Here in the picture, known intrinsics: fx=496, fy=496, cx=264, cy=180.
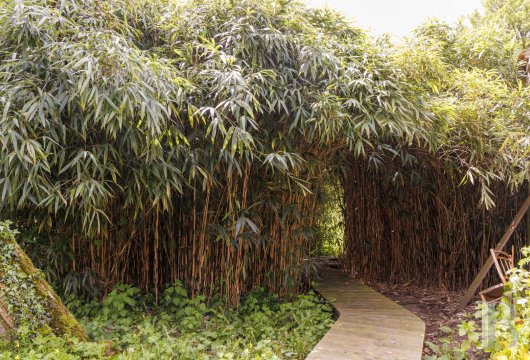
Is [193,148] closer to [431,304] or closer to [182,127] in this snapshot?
[182,127]

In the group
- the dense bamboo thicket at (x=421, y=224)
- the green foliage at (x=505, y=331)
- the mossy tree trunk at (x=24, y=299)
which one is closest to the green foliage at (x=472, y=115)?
the dense bamboo thicket at (x=421, y=224)

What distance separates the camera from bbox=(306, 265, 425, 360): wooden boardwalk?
2.64 m

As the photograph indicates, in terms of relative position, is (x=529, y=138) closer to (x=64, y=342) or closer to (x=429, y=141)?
(x=429, y=141)

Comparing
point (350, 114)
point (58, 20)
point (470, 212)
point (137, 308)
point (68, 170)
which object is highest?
point (58, 20)

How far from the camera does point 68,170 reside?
291cm

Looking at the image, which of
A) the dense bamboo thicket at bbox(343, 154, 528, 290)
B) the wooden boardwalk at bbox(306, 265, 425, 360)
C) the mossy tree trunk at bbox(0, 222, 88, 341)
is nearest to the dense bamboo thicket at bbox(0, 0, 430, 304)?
the mossy tree trunk at bbox(0, 222, 88, 341)

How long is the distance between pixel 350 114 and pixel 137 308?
2.05m

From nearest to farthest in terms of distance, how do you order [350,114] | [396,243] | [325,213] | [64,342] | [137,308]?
[64,342] < [350,114] < [137,308] < [396,243] < [325,213]

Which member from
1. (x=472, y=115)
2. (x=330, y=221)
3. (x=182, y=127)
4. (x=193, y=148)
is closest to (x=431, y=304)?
(x=472, y=115)

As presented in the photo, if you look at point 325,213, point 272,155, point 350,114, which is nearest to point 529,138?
point 350,114

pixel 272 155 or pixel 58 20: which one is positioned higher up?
pixel 58 20

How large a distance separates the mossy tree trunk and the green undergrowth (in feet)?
0.28

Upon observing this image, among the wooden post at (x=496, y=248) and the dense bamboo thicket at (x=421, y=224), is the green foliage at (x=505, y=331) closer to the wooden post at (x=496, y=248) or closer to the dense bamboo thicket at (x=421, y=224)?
the wooden post at (x=496, y=248)

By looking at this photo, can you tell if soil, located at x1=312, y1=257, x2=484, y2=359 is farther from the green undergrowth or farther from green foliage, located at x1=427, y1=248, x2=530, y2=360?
the green undergrowth
